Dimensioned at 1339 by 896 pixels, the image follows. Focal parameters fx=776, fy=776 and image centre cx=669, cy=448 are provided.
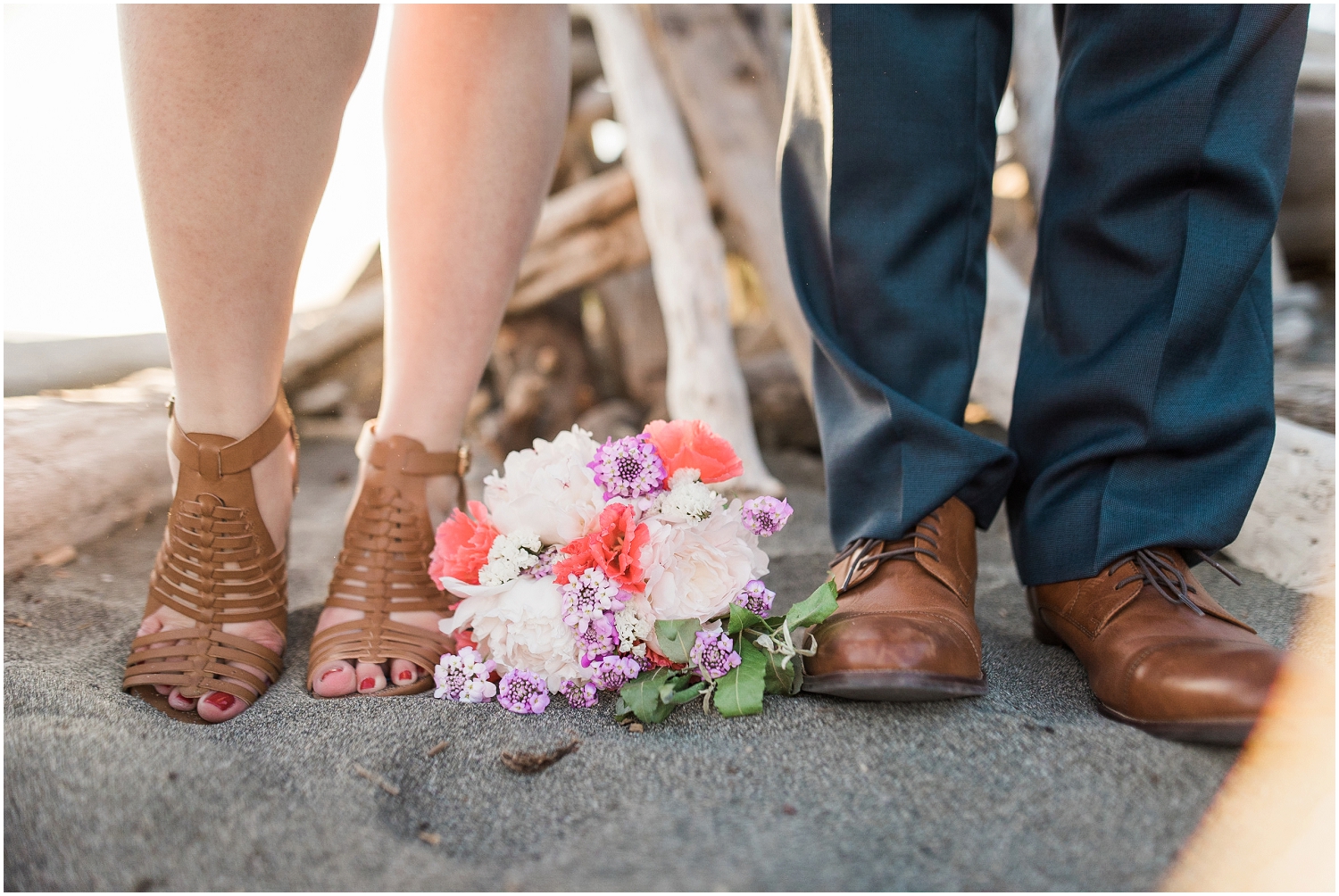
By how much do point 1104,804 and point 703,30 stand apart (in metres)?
2.32

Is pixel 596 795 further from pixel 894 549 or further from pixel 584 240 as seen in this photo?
pixel 584 240

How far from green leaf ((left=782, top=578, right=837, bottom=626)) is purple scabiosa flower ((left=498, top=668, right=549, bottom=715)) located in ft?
1.04

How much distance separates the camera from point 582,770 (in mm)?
838

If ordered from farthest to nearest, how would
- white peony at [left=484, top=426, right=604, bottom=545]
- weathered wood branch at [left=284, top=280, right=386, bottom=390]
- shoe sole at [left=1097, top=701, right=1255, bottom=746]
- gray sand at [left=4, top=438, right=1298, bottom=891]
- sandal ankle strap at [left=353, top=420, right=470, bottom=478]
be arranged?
1. weathered wood branch at [left=284, top=280, right=386, bottom=390]
2. sandal ankle strap at [left=353, top=420, right=470, bottom=478]
3. white peony at [left=484, top=426, right=604, bottom=545]
4. shoe sole at [left=1097, top=701, right=1255, bottom=746]
5. gray sand at [left=4, top=438, right=1298, bottom=891]

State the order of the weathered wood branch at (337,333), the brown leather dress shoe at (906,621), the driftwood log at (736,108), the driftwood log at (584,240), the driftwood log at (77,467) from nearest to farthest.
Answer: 1. the brown leather dress shoe at (906,621)
2. the driftwood log at (77,467)
3. the driftwood log at (736,108)
4. the driftwood log at (584,240)
5. the weathered wood branch at (337,333)

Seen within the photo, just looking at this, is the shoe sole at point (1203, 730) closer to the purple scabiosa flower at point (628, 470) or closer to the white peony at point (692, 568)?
the white peony at point (692, 568)

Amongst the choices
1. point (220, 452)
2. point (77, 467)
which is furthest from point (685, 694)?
point (77, 467)

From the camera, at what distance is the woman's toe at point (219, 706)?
968 millimetres

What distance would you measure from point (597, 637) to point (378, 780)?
28cm

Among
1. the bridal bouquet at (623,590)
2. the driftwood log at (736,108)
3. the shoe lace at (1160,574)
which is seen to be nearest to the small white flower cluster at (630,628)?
the bridal bouquet at (623,590)

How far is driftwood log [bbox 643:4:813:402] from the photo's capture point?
2.32m

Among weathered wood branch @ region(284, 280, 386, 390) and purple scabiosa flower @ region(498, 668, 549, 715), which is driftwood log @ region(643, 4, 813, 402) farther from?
purple scabiosa flower @ region(498, 668, 549, 715)

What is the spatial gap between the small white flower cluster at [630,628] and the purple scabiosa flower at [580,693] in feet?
0.20

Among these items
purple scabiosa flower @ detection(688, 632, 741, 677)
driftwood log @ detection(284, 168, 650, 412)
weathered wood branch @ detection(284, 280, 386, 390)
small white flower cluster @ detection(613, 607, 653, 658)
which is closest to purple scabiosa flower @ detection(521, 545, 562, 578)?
small white flower cluster @ detection(613, 607, 653, 658)
